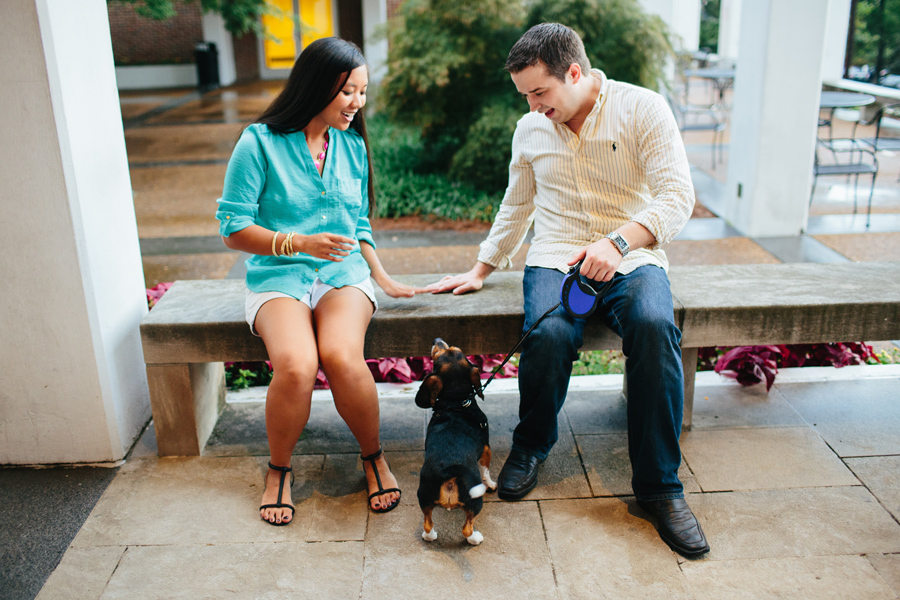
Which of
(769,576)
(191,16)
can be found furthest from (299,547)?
(191,16)

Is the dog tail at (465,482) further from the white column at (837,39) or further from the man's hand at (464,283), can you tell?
the white column at (837,39)

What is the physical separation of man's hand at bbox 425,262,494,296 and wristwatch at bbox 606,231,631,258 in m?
0.74

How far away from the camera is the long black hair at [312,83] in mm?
2738

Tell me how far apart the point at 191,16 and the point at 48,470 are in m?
23.0

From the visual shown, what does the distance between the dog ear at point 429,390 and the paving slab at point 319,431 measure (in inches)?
27.0

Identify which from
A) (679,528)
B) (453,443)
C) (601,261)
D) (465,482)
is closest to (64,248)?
(453,443)

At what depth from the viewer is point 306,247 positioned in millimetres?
2691

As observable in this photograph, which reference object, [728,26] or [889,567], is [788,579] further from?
[728,26]

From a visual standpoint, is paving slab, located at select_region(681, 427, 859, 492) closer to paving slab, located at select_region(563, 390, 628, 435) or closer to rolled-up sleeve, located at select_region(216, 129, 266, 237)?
paving slab, located at select_region(563, 390, 628, 435)

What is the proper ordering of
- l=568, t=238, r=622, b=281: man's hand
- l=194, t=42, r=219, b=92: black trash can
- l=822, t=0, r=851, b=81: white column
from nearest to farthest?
1. l=568, t=238, r=622, b=281: man's hand
2. l=822, t=0, r=851, b=81: white column
3. l=194, t=42, r=219, b=92: black trash can

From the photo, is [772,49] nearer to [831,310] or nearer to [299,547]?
[831,310]

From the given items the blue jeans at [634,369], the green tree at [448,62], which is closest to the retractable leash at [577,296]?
the blue jeans at [634,369]

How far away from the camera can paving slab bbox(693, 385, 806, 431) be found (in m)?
3.41

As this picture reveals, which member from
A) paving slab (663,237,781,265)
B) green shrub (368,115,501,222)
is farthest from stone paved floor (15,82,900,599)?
green shrub (368,115,501,222)
